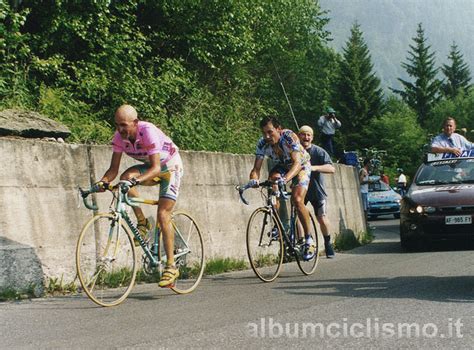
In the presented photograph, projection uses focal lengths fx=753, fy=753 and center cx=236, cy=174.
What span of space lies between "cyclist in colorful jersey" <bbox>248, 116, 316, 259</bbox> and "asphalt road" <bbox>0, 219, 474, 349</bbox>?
0.83 meters

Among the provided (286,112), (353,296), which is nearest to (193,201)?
(353,296)

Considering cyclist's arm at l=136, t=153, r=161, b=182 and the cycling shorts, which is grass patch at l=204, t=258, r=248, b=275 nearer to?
the cycling shorts

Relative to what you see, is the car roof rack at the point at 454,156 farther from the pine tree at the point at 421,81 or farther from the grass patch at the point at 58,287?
the pine tree at the point at 421,81

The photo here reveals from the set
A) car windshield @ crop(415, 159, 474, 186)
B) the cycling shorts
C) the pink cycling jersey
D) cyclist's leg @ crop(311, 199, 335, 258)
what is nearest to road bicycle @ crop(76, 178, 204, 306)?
the pink cycling jersey

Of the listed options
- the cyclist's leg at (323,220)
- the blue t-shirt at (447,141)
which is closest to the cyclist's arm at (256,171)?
the cyclist's leg at (323,220)

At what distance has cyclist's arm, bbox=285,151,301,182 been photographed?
8992 millimetres

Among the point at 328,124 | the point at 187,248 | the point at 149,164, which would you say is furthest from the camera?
the point at 328,124

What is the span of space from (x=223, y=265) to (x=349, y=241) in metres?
5.01

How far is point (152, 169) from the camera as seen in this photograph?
23.3ft

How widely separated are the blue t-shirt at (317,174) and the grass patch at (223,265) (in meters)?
1.98

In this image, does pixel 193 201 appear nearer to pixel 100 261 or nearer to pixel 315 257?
pixel 315 257

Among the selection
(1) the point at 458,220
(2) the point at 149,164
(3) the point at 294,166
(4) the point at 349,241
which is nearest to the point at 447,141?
Answer: (1) the point at 458,220

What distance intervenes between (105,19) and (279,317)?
1235 cm

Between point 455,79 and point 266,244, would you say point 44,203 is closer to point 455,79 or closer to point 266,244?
point 266,244
